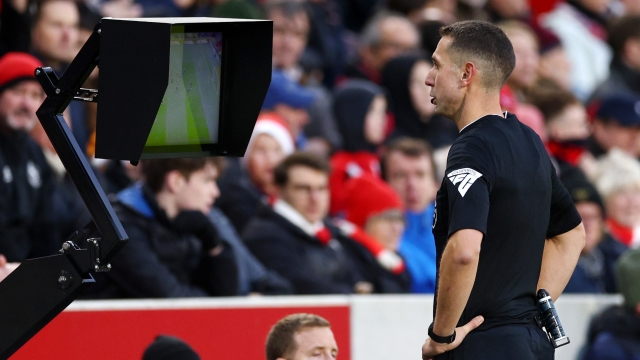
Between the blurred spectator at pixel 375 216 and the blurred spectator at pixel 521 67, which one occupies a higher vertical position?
the blurred spectator at pixel 521 67

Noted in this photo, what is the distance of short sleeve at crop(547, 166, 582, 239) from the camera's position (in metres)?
4.26

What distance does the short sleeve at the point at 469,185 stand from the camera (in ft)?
12.2

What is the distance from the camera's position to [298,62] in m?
10.2

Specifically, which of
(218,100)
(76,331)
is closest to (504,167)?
(218,100)

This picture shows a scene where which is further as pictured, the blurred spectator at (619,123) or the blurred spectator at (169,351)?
the blurred spectator at (619,123)

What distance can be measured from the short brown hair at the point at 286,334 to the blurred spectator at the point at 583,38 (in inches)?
335

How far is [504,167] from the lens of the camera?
3920 millimetres

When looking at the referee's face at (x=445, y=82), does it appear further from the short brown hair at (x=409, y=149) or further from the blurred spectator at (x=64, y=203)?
the short brown hair at (x=409, y=149)

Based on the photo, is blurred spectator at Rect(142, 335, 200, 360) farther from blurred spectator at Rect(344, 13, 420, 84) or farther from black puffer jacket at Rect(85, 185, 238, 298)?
blurred spectator at Rect(344, 13, 420, 84)

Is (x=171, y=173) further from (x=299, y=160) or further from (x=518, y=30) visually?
(x=518, y=30)

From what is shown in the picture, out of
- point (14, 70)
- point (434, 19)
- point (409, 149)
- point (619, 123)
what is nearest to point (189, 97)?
point (14, 70)

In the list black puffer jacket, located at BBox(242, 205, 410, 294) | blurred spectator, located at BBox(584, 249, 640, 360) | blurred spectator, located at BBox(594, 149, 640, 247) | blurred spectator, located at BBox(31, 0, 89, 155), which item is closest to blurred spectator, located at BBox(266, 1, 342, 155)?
black puffer jacket, located at BBox(242, 205, 410, 294)

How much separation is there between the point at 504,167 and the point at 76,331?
2.59 metres

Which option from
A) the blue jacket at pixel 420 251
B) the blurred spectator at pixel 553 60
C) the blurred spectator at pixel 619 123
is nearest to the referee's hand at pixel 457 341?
the blue jacket at pixel 420 251
